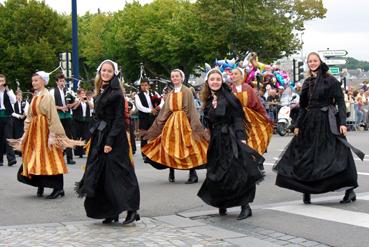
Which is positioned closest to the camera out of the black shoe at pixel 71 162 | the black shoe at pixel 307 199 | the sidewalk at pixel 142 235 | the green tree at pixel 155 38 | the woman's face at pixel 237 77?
the sidewalk at pixel 142 235

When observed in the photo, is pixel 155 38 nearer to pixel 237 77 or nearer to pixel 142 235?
pixel 237 77

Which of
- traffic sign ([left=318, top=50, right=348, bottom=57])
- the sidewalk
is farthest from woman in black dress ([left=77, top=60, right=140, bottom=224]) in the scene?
traffic sign ([left=318, top=50, right=348, bottom=57])

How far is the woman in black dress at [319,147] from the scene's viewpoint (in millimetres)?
8625

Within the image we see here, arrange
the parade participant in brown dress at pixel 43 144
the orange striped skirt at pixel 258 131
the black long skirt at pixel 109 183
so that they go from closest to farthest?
1. the black long skirt at pixel 109 183
2. the parade participant in brown dress at pixel 43 144
3. the orange striped skirt at pixel 258 131

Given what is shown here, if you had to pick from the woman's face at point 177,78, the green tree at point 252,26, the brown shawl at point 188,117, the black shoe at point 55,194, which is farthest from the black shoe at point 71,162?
the green tree at point 252,26

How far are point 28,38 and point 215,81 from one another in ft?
168

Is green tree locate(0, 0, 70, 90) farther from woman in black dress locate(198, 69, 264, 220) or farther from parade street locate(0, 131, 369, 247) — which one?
woman in black dress locate(198, 69, 264, 220)

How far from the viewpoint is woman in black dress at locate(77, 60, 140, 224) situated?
7.76 meters

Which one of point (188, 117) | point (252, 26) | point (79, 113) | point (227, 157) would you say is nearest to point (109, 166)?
point (227, 157)

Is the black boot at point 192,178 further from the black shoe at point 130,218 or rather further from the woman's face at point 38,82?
the black shoe at point 130,218

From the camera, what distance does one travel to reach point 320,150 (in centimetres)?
874

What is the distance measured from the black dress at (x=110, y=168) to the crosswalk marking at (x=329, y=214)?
1.90 meters

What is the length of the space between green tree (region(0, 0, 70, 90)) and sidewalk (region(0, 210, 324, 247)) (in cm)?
4830

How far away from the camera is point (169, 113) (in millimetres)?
11703
